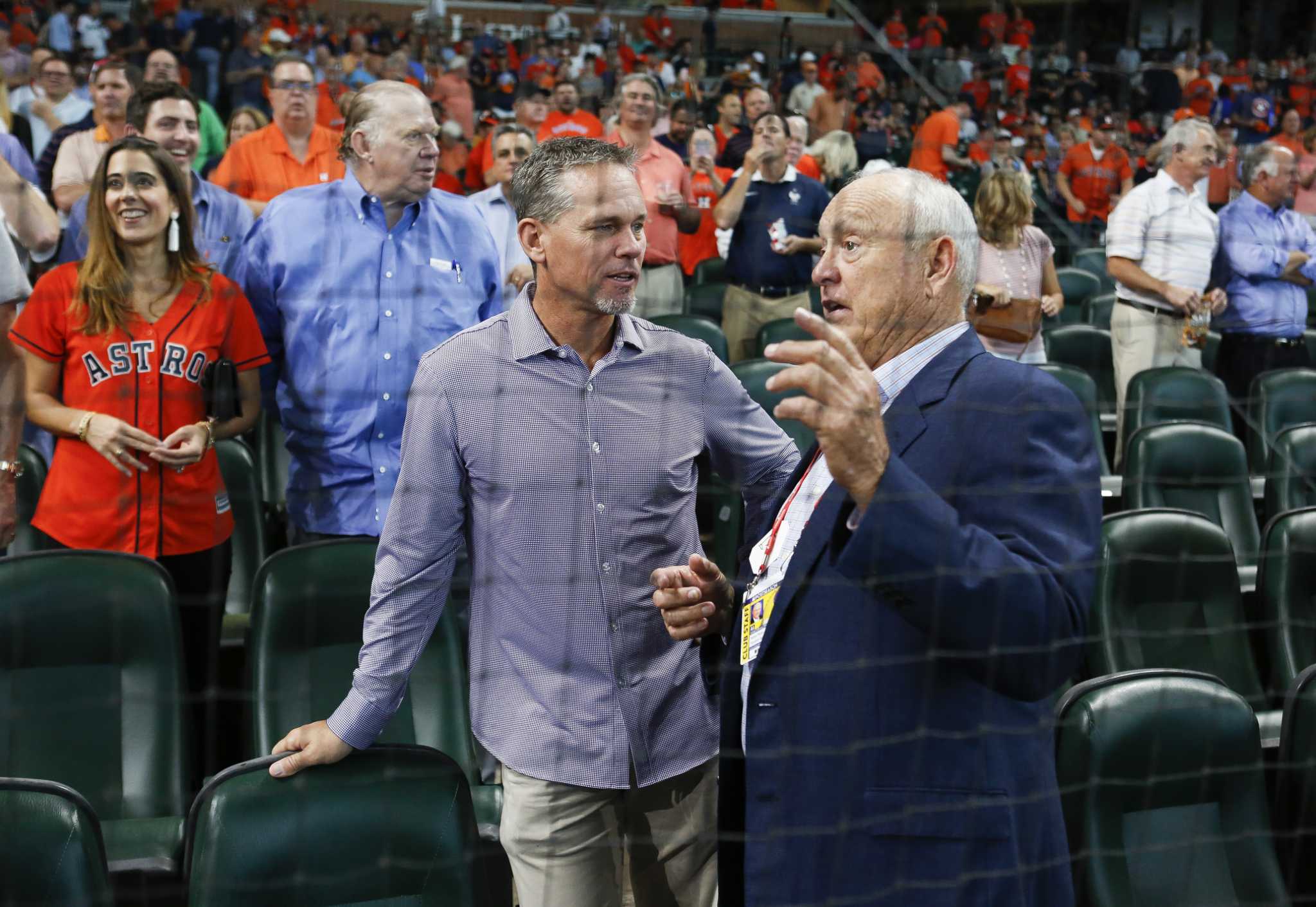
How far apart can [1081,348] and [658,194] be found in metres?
1.96

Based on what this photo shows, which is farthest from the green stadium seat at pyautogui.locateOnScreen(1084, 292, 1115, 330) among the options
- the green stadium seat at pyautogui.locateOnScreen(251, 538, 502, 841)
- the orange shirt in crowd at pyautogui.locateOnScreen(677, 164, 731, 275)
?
the green stadium seat at pyautogui.locateOnScreen(251, 538, 502, 841)

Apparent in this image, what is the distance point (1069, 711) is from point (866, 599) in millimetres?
899

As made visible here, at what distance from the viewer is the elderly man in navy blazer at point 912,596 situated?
50.6 inches

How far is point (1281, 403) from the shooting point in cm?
458

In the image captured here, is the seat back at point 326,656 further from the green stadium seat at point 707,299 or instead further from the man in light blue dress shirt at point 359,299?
the green stadium seat at point 707,299

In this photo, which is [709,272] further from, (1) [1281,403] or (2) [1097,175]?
(2) [1097,175]

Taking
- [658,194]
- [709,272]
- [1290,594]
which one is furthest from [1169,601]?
[709,272]

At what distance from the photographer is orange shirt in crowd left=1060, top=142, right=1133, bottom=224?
7652 millimetres

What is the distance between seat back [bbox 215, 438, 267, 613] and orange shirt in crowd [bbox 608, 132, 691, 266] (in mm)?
2114

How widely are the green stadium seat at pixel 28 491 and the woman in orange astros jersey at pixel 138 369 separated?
0.67m

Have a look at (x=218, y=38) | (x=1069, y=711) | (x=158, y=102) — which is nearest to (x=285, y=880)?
(x=1069, y=711)

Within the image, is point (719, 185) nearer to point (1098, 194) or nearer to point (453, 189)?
point (453, 189)

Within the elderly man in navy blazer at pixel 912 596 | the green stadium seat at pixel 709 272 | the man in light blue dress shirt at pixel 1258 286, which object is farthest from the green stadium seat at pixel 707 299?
the elderly man in navy blazer at pixel 912 596

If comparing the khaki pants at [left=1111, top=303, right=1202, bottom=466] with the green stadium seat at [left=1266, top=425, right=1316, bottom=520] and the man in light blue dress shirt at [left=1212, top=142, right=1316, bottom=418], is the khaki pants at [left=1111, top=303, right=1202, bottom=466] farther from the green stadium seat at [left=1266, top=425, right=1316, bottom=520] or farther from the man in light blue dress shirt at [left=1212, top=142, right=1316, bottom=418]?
the green stadium seat at [left=1266, top=425, right=1316, bottom=520]
